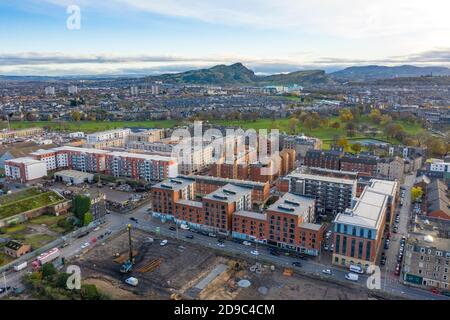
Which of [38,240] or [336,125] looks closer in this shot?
[38,240]

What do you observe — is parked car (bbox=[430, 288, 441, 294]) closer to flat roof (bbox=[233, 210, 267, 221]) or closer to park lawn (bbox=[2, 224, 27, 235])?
flat roof (bbox=[233, 210, 267, 221])

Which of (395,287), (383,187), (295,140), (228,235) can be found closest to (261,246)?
(228,235)

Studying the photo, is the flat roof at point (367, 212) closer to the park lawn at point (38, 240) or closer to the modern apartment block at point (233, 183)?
the modern apartment block at point (233, 183)

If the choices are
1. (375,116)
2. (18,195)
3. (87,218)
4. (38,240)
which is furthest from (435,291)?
(375,116)

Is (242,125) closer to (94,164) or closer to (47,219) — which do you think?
(94,164)

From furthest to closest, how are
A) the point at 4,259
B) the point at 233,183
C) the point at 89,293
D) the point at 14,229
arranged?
the point at 233,183 < the point at 14,229 < the point at 4,259 < the point at 89,293

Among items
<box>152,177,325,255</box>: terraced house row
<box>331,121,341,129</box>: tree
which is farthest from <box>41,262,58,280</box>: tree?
<box>331,121,341,129</box>: tree
